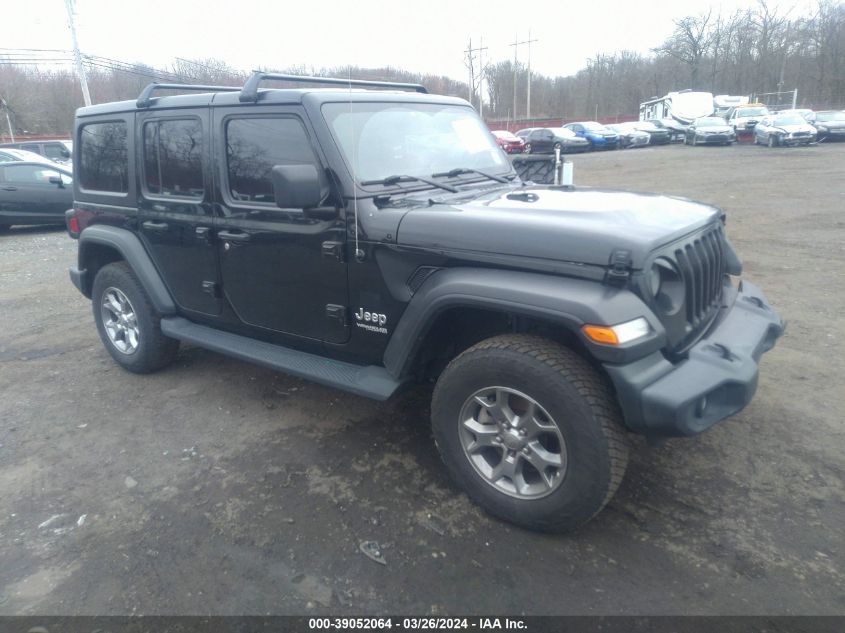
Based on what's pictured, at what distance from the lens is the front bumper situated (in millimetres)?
2512

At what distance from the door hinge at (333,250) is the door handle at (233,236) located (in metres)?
0.66

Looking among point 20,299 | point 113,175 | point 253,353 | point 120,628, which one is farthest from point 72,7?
point 120,628

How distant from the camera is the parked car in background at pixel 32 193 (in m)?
11.8

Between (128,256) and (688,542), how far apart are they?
4.06 m

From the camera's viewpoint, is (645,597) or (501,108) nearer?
(645,597)

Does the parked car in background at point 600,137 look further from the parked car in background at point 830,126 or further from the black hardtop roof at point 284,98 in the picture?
the black hardtop roof at point 284,98

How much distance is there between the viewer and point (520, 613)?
250cm

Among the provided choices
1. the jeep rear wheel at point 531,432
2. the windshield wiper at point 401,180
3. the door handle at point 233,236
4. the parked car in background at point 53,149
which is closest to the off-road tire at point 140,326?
the door handle at point 233,236

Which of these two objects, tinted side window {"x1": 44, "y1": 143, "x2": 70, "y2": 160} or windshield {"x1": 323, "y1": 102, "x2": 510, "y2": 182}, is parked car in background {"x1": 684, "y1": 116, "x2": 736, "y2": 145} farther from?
windshield {"x1": 323, "y1": 102, "x2": 510, "y2": 182}

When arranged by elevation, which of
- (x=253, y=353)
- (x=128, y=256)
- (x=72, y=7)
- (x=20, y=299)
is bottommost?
(x=20, y=299)

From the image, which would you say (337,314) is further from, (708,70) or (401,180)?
(708,70)

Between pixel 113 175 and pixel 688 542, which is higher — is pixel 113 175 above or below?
above

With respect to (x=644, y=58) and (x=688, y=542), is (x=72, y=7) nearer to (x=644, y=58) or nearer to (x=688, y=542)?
(x=688, y=542)

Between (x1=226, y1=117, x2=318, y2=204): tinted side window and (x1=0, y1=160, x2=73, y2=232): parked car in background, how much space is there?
10.1 metres
